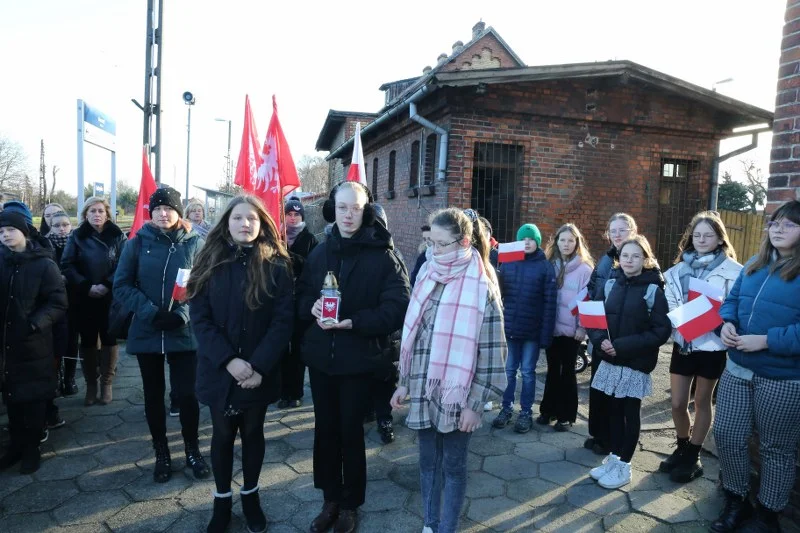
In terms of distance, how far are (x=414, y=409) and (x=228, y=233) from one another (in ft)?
4.94

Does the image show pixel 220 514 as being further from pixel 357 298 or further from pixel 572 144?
pixel 572 144

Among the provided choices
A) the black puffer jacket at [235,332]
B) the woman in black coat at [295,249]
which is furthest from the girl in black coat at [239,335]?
the woman in black coat at [295,249]

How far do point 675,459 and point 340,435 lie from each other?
8.65ft

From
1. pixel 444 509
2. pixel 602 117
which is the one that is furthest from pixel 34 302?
pixel 602 117

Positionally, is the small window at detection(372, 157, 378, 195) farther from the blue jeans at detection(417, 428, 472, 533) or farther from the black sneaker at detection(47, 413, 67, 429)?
the blue jeans at detection(417, 428, 472, 533)

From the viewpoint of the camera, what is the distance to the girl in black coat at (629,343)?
366cm

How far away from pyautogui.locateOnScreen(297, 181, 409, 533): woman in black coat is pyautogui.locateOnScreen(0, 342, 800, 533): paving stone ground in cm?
36

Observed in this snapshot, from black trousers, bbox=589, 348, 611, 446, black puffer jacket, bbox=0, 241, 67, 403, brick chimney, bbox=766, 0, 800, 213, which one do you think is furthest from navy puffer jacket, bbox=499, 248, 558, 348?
black puffer jacket, bbox=0, 241, 67, 403

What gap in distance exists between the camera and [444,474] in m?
2.88

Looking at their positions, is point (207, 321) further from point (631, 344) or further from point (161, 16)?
point (161, 16)

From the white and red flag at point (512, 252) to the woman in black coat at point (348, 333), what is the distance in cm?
184

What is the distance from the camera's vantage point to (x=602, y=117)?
9625mm

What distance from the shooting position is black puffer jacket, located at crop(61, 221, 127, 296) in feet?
16.4

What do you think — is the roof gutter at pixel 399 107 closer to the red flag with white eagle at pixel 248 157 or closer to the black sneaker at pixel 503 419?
the red flag with white eagle at pixel 248 157
